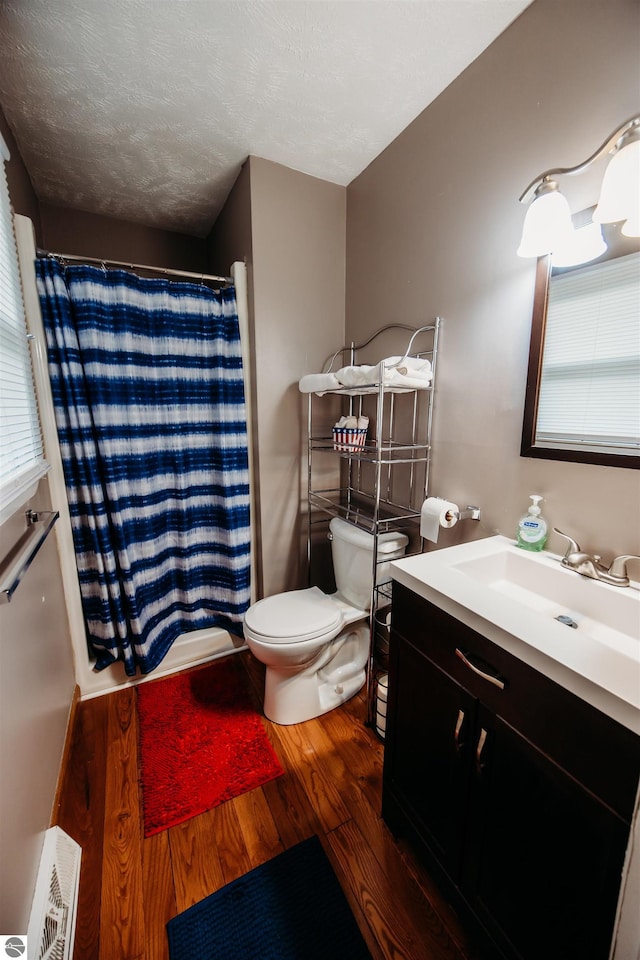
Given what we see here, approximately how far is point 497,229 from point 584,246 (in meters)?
0.35

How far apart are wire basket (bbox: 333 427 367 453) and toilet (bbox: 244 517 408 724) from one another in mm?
358

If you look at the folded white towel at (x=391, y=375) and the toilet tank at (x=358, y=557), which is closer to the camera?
the folded white towel at (x=391, y=375)

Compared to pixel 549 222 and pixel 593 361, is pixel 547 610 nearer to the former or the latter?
pixel 593 361

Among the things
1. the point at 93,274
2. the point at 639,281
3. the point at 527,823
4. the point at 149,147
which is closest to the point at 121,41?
the point at 149,147

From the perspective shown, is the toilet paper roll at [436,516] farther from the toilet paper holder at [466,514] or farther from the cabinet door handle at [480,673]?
the cabinet door handle at [480,673]

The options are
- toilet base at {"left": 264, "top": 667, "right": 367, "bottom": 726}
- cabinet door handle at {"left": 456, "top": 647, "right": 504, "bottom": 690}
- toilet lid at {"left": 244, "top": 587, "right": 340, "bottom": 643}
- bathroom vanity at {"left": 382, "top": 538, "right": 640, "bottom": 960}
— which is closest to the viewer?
bathroom vanity at {"left": 382, "top": 538, "right": 640, "bottom": 960}

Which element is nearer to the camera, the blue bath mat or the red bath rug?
the blue bath mat

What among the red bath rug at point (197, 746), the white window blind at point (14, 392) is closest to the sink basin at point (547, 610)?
the red bath rug at point (197, 746)

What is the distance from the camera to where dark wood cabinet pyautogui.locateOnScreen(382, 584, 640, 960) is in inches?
24.1

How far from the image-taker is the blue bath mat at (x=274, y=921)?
95 centimetres

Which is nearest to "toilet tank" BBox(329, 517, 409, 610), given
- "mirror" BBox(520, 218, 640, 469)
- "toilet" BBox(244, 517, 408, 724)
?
"toilet" BBox(244, 517, 408, 724)

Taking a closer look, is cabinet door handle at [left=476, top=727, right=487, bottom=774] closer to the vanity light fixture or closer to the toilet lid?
the toilet lid

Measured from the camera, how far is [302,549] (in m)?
2.13

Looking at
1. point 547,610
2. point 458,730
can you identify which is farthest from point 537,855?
point 547,610
